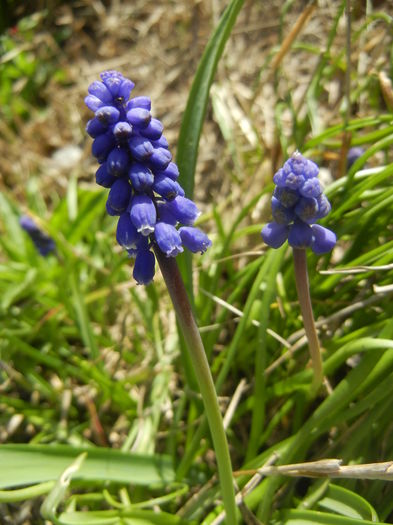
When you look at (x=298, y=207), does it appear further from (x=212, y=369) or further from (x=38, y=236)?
(x=38, y=236)

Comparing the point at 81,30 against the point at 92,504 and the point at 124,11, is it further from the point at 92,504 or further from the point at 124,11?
the point at 92,504

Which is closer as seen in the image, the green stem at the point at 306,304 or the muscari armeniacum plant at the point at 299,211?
the muscari armeniacum plant at the point at 299,211

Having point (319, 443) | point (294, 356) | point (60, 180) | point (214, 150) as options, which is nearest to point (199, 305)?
point (294, 356)

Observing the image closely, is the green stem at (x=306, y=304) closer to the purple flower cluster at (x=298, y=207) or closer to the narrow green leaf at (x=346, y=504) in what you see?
the purple flower cluster at (x=298, y=207)

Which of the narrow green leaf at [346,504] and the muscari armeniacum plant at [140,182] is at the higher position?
the muscari armeniacum plant at [140,182]

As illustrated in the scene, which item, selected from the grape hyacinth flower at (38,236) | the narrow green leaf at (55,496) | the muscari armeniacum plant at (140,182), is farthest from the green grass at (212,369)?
the muscari armeniacum plant at (140,182)

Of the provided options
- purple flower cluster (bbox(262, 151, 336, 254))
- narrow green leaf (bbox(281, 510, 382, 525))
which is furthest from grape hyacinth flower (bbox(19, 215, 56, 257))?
narrow green leaf (bbox(281, 510, 382, 525))

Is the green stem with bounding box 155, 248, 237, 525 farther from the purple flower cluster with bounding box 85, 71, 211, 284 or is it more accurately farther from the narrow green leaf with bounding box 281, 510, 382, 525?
the narrow green leaf with bounding box 281, 510, 382, 525
